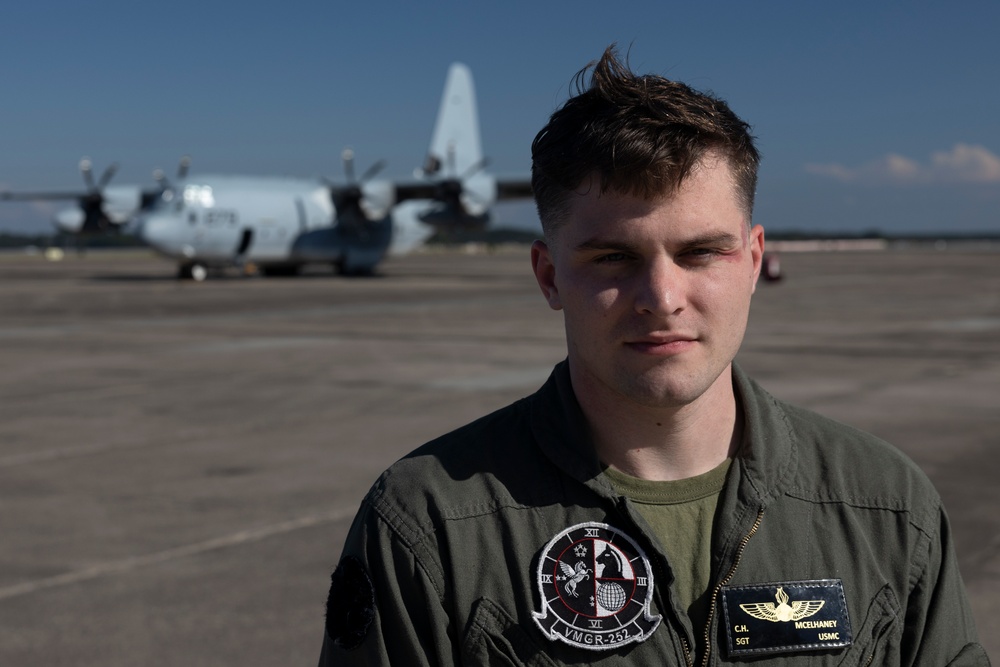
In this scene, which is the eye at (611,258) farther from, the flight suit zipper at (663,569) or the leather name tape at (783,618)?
the leather name tape at (783,618)

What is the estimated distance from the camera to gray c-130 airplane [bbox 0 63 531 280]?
3219 centimetres

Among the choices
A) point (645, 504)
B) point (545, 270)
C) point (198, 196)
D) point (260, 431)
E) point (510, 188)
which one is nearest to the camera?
point (645, 504)

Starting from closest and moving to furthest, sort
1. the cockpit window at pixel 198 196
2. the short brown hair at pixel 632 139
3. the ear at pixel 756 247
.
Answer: the short brown hair at pixel 632 139 < the ear at pixel 756 247 < the cockpit window at pixel 198 196

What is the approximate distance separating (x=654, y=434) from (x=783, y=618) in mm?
348

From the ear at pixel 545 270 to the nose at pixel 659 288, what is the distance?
0.59ft

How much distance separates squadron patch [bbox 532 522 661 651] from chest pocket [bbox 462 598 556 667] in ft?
0.14

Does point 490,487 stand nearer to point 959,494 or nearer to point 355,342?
point 959,494

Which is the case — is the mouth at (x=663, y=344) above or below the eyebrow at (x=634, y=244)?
below

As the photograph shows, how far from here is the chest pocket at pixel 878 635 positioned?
1723mm

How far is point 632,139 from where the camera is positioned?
1653 mm

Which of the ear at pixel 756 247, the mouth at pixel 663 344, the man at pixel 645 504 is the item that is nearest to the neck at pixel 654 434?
the man at pixel 645 504

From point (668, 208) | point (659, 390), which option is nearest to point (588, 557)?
point (659, 390)

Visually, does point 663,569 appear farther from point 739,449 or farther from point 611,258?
point 611,258

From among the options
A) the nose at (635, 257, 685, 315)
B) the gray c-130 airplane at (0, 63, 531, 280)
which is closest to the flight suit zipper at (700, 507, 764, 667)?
the nose at (635, 257, 685, 315)
